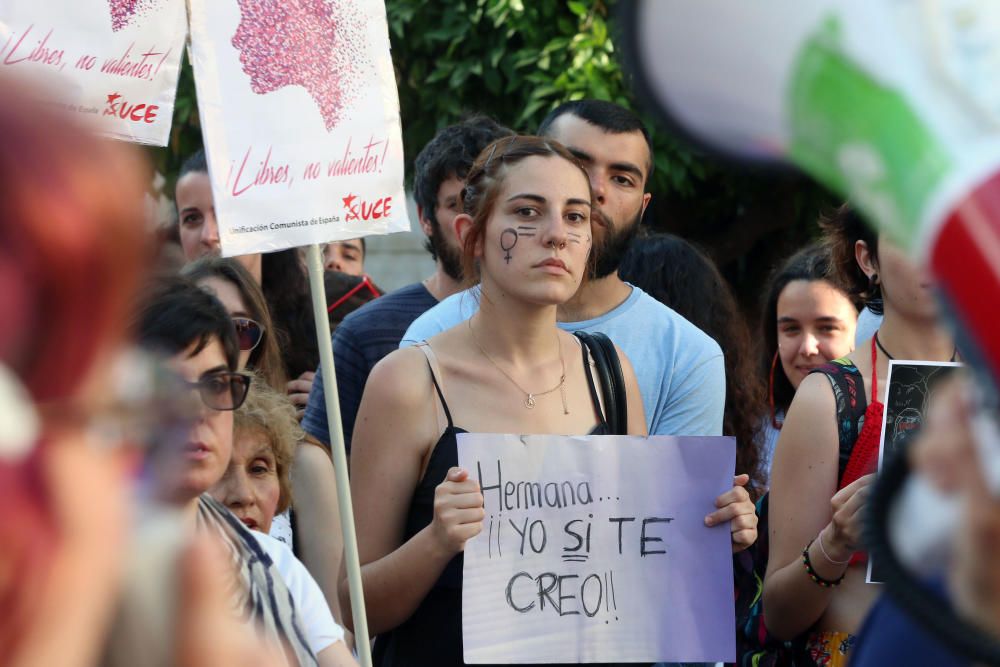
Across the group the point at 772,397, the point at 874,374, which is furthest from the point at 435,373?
the point at 772,397

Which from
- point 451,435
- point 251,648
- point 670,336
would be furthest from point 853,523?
point 251,648

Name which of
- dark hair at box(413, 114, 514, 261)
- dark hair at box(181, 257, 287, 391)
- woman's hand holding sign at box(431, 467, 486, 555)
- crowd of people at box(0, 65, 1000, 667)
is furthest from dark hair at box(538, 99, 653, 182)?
woman's hand holding sign at box(431, 467, 486, 555)

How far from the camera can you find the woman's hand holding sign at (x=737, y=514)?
9.21ft

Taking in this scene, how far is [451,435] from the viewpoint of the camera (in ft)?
8.87

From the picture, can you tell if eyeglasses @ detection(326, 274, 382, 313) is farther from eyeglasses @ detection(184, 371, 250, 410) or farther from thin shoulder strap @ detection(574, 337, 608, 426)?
eyeglasses @ detection(184, 371, 250, 410)

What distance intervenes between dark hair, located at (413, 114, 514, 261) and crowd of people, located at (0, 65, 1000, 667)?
0.4 inches

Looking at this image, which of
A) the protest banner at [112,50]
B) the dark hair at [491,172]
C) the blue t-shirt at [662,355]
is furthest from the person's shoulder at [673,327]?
the protest banner at [112,50]

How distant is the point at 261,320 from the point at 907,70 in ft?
10.5

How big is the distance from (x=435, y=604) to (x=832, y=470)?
842 mm

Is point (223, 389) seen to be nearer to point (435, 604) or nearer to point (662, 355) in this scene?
point (435, 604)

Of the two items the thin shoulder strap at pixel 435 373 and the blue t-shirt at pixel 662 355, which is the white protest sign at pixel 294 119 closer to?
the blue t-shirt at pixel 662 355

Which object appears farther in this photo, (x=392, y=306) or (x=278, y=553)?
(x=392, y=306)

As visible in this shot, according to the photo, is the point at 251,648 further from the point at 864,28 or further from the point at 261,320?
the point at 261,320

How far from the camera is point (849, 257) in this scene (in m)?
3.12
